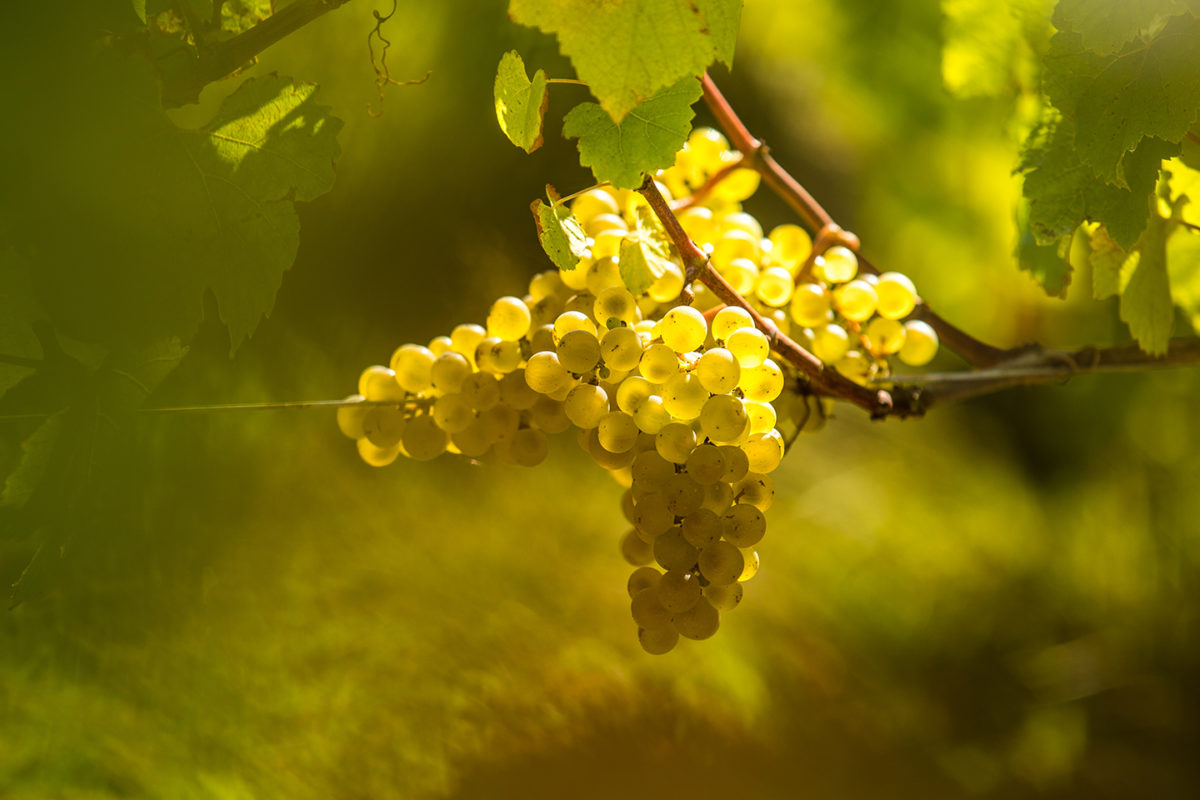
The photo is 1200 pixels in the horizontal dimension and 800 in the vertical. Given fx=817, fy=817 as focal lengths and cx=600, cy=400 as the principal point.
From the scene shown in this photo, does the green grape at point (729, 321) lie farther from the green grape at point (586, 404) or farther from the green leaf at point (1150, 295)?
the green leaf at point (1150, 295)

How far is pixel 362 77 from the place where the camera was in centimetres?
62

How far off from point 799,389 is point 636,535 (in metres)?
0.13

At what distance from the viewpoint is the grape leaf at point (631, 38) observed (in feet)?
0.91

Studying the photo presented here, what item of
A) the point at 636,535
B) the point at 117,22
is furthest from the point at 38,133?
the point at 636,535

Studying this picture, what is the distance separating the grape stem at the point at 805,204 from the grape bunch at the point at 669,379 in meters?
0.01

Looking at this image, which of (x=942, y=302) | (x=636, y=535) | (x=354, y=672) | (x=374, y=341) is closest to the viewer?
(x=636, y=535)

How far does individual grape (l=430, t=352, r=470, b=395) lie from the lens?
39 cm

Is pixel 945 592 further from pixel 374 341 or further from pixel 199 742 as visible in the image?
pixel 199 742

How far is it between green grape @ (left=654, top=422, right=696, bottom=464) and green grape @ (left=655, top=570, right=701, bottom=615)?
47 mm

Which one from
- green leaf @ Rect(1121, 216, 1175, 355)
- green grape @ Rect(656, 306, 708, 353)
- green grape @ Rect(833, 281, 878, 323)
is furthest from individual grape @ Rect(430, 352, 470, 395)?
green leaf @ Rect(1121, 216, 1175, 355)

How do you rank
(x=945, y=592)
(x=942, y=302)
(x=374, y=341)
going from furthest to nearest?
1. (x=942, y=302)
2. (x=945, y=592)
3. (x=374, y=341)

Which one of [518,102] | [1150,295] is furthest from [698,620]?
[1150,295]

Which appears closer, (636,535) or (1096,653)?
(636,535)

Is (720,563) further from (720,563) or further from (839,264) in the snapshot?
(839,264)
